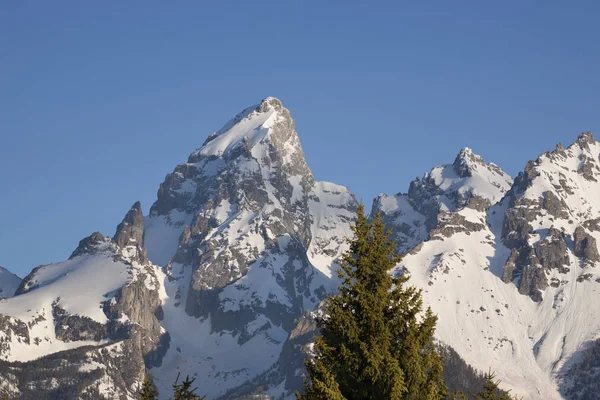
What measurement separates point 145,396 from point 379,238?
106 feet

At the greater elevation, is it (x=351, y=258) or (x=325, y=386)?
(x=351, y=258)

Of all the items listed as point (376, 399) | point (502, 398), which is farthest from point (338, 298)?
point (502, 398)

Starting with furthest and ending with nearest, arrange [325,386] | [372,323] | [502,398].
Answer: [502,398] → [372,323] → [325,386]

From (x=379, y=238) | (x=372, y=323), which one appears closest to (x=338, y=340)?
(x=372, y=323)

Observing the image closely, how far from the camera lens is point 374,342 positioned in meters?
41.5

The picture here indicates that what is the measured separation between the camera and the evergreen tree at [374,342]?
133ft

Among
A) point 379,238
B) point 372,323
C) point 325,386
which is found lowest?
point 325,386

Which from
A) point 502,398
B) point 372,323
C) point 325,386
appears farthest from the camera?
point 502,398

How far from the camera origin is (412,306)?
43.2 m

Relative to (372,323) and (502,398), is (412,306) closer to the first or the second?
(372,323)

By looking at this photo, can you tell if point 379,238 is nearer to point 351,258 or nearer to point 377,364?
point 351,258

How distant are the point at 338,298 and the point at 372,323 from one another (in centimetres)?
161

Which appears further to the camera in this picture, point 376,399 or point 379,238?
point 379,238

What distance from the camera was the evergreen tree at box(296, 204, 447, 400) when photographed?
1601 inches
